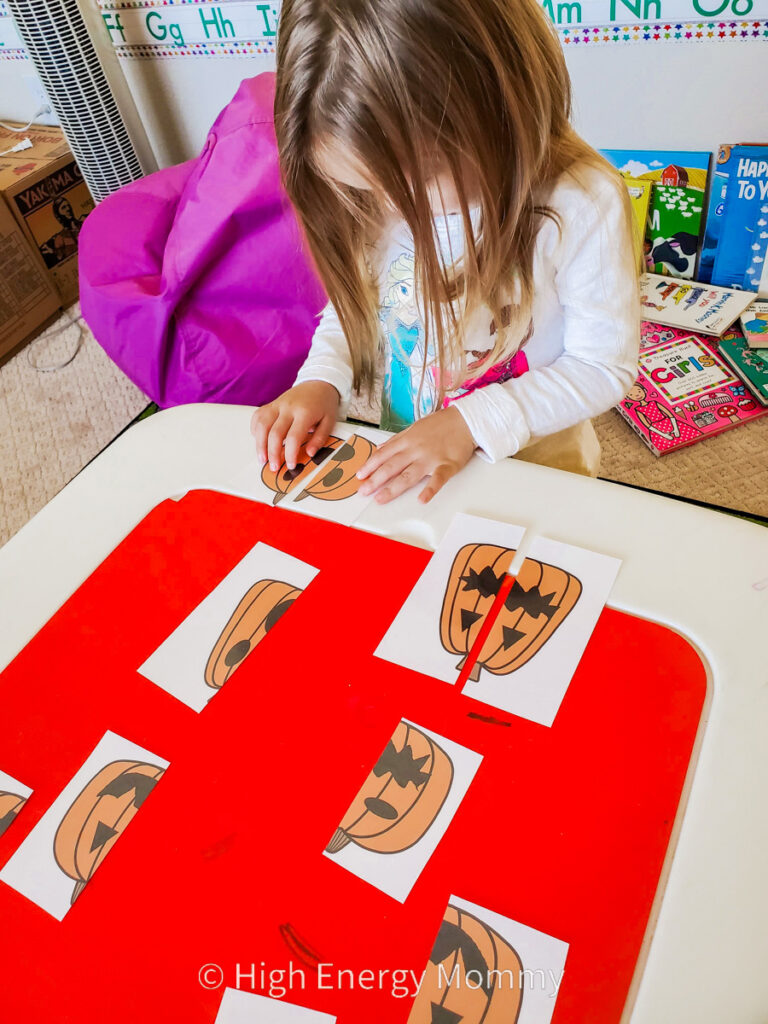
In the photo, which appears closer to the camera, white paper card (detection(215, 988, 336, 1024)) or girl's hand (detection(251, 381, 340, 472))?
white paper card (detection(215, 988, 336, 1024))

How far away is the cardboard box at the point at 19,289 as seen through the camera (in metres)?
1.78

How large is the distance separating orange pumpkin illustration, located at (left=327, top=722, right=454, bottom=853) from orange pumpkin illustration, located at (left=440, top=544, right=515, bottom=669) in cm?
7

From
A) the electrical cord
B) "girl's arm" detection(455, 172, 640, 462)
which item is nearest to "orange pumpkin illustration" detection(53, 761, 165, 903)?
"girl's arm" detection(455, 172, 640, 462)

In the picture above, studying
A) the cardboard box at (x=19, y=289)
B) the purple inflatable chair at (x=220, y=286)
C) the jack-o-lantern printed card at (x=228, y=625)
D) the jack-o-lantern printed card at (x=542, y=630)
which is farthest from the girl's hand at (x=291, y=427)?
the cardboard box at (x=19, y=289)

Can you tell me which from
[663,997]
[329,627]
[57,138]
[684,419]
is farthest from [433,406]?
[57,138]

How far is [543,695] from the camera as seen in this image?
46 centimetres

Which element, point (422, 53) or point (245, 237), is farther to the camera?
point (245, 237)

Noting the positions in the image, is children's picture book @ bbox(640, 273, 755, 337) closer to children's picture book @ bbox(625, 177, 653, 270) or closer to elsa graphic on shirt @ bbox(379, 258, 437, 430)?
children's picture book @ bbox(625, 177, 653, 270)

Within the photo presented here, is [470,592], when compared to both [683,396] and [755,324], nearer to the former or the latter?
[683,396]

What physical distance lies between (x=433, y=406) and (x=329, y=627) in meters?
0.38

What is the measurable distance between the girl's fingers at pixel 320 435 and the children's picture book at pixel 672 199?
1028mm

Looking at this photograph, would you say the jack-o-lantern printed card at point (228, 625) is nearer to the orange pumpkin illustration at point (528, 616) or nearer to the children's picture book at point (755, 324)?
the orange pumpkin illustration at point (528, 616)

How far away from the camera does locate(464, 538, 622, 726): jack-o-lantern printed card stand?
18.1 inches

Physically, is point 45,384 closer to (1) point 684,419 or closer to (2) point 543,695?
(1) point 684,419
